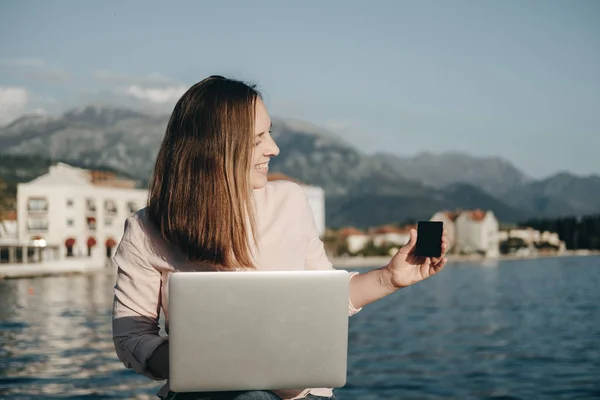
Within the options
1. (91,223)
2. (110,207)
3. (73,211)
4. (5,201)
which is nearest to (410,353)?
(73,211)

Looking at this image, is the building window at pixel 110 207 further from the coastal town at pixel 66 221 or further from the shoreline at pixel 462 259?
the shoreline at pixel 462 259

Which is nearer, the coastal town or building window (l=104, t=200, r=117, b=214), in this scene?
the coastal town

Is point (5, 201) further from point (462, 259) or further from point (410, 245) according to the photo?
point (410, 245)

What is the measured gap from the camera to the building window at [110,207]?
46062 millimetres

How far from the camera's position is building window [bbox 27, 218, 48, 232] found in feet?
137

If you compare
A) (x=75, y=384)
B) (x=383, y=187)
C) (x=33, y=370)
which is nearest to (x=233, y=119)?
(x=75, y=384)

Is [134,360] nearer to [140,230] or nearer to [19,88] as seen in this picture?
[140,230]

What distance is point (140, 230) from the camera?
1.67 meters

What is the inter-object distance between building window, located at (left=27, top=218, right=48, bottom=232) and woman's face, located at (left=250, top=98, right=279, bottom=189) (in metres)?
41.7

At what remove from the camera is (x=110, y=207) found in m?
46.5

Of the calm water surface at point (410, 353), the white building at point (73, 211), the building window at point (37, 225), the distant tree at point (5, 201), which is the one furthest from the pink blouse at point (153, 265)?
the building window at point (37, 225)

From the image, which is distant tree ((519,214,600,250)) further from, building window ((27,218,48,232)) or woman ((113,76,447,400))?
woman ((113,76,447,400))

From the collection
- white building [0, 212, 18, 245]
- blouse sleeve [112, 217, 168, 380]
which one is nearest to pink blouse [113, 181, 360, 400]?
blouse sleeve [112, 217, 168, 380]

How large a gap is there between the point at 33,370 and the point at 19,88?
211 feet
